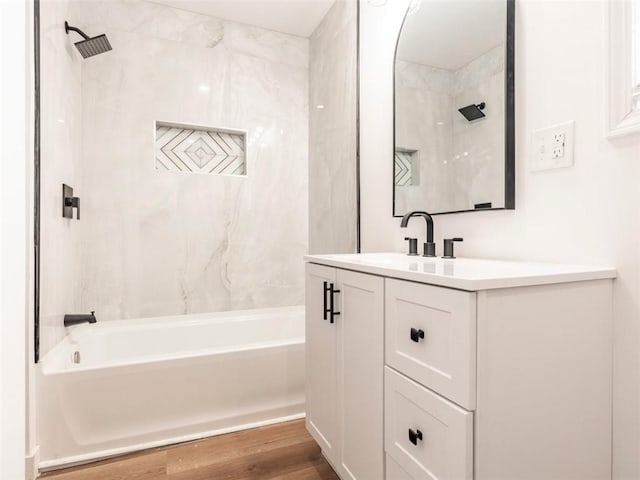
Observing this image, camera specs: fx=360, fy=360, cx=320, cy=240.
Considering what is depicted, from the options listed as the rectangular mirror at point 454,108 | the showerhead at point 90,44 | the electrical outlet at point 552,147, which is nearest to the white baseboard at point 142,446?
the rectangular mirror at point 454,108

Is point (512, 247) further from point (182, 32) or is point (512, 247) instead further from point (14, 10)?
point (182, 32)

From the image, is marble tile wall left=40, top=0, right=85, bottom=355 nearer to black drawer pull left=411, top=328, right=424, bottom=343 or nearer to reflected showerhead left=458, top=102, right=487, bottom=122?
black drawer pull left=411, top=328, right=424, bottom=343

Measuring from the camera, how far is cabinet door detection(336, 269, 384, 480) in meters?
1.10

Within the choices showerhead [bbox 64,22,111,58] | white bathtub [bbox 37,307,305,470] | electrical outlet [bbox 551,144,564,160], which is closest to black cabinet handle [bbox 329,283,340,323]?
white bathtub [bbox 37,307,305,470]

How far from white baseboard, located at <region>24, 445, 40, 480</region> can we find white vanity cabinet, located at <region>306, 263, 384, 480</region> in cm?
114

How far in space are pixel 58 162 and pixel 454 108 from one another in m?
1.95

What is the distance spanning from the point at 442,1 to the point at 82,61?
2167 mm

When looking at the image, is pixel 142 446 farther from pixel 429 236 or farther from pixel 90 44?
pixel 90 44

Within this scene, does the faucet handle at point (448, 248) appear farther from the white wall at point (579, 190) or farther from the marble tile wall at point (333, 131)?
the marble tile wall at point (333, 131)

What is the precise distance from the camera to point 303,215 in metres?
2.93

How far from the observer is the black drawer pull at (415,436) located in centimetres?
92

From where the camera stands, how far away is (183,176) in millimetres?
2553

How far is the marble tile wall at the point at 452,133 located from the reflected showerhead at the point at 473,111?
16 mm

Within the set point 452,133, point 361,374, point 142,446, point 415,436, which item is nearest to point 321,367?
point 361,374
